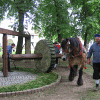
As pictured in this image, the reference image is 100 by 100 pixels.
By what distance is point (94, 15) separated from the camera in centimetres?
1287

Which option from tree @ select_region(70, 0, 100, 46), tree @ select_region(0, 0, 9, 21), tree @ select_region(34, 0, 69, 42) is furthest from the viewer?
tree @ select_region(34, 0, 69, 42)

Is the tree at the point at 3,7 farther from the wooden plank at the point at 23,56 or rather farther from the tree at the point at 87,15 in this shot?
the wooden plank at the point at 23,56

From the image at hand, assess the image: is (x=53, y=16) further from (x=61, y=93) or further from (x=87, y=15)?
(x=61, y=93)

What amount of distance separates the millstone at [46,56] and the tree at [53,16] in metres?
5.50

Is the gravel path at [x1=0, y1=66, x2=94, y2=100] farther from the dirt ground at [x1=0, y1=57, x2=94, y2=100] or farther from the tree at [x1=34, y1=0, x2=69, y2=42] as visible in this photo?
the tree at [x1=34, y1=0, x2=69, y2=42]

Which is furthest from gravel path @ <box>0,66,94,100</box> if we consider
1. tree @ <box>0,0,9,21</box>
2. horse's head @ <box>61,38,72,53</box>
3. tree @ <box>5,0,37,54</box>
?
tree @ <box>0,0,9,21</box>

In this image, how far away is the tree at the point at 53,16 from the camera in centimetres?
1232

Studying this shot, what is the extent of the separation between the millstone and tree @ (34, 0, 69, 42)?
216 inches

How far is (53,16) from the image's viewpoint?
13336 millimetres

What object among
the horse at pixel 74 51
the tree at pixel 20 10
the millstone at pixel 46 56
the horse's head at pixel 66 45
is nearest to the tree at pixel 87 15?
the tree at pixel 20 10

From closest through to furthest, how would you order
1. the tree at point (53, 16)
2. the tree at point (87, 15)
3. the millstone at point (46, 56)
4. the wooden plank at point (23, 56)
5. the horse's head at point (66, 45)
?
the horse's head at point (66, 45) → the millstone at point (46, 56) → the wooden plank at point (23, 56) → the tree at point (87, 15) → the tree at point (53, 16)

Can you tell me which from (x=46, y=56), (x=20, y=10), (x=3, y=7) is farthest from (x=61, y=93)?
(x=3, y=7)

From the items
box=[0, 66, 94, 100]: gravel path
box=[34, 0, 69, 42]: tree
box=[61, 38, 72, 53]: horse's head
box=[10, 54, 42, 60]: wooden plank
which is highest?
box=[34, 0, 69, 42]: tree

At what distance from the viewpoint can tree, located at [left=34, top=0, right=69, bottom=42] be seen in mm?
12320
